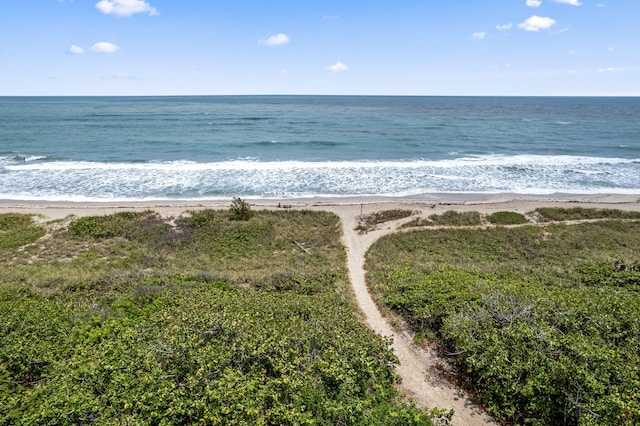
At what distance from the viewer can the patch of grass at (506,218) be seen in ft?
93.8

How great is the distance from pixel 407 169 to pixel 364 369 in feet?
129

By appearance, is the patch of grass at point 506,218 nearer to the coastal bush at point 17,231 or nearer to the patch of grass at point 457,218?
the patch of grass at point 457,218

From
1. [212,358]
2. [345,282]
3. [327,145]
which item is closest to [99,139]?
[327,145]

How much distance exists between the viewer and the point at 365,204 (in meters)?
33.0

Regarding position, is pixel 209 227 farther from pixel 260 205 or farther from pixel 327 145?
pixel 327 145

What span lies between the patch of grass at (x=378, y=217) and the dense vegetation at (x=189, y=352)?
9.45 m

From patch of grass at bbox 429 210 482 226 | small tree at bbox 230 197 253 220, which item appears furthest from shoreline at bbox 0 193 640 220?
small tree at bbox 230 197 253 220

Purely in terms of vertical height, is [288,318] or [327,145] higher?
[327,145]

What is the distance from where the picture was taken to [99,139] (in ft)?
208

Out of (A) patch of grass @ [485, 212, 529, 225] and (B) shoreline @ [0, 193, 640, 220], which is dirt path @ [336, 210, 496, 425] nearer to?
(B) shoreline @ [0, 193, 640, 220]

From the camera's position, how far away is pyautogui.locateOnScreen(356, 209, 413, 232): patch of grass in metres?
28.2

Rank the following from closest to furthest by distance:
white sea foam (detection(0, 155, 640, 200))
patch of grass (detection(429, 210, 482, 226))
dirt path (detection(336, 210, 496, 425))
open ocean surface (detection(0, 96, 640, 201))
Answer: dirt path (detection(336, 210, 496, 425))
patch of grass (detection(429, 210, 482, 226))
white sea foam (detection(0, 155, 640, 200))
open ocean surface (detection(0, 96, 640, 201))

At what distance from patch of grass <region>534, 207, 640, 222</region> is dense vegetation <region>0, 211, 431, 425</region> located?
21159 millimetres

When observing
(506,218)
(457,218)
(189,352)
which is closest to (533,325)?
(189,352)
